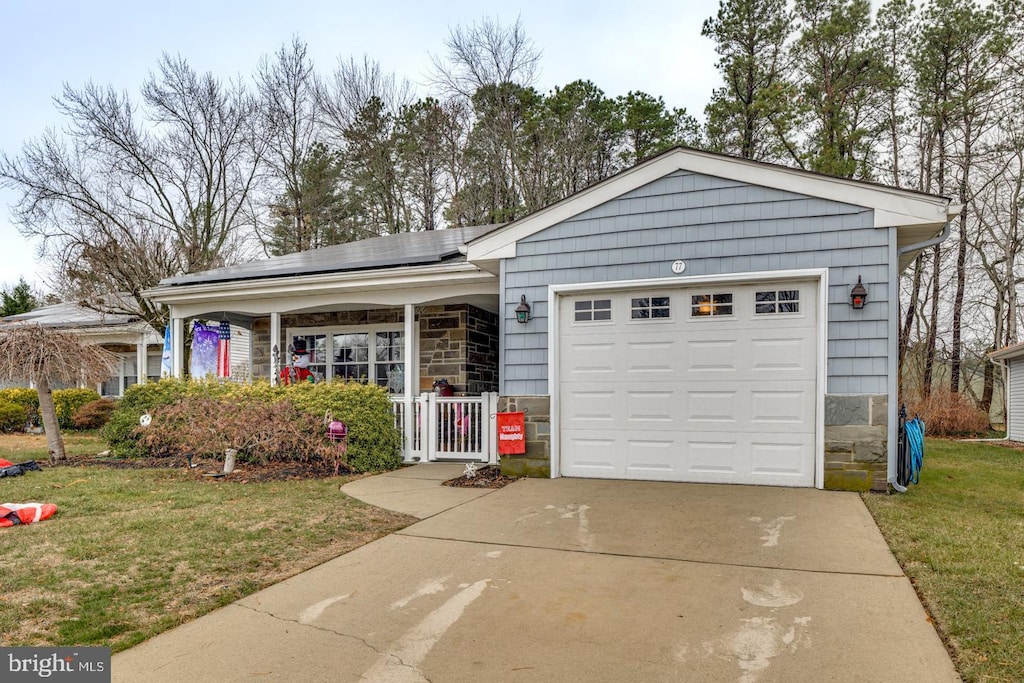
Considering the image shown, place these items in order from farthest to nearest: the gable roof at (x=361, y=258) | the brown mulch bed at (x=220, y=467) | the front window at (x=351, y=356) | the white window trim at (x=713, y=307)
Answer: the front window at (x=351, y=356) → the gable roof at (x=361, y=258) → the brown mulch bed at (x=220, y=467) → the white window trim at (x=713, y=307)

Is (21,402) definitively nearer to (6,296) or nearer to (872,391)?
(6,296)

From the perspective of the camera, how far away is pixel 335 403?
25.8 feet

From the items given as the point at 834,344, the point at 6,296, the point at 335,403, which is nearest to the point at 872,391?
the point at 834,344

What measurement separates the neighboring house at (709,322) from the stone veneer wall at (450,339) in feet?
9.03

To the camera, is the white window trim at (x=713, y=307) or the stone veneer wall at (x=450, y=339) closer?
the white window trim at (x=713, y=307)

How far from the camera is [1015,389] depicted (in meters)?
14.3

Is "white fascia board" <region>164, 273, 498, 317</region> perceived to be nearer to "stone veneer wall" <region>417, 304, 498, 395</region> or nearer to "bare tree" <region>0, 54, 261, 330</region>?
"stone veneer wall" <region>417, 304, 498, 395</region>

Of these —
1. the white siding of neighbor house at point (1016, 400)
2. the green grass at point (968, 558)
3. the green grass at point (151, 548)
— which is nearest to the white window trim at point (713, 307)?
the green grass at point (968, 558)

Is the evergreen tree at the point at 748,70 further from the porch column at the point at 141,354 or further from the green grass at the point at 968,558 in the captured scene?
the porch column at the point at 141,354

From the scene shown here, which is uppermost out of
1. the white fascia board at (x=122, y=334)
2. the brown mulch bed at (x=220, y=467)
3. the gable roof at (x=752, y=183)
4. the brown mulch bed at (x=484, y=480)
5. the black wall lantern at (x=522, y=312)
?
the gable roof at (x=752, y=183)

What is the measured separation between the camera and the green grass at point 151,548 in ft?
9.89

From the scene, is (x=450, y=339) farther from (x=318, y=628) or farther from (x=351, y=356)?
(x=318, y=628)

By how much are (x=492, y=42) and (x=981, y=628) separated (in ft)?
65.0

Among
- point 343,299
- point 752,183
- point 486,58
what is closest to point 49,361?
point 343,299
